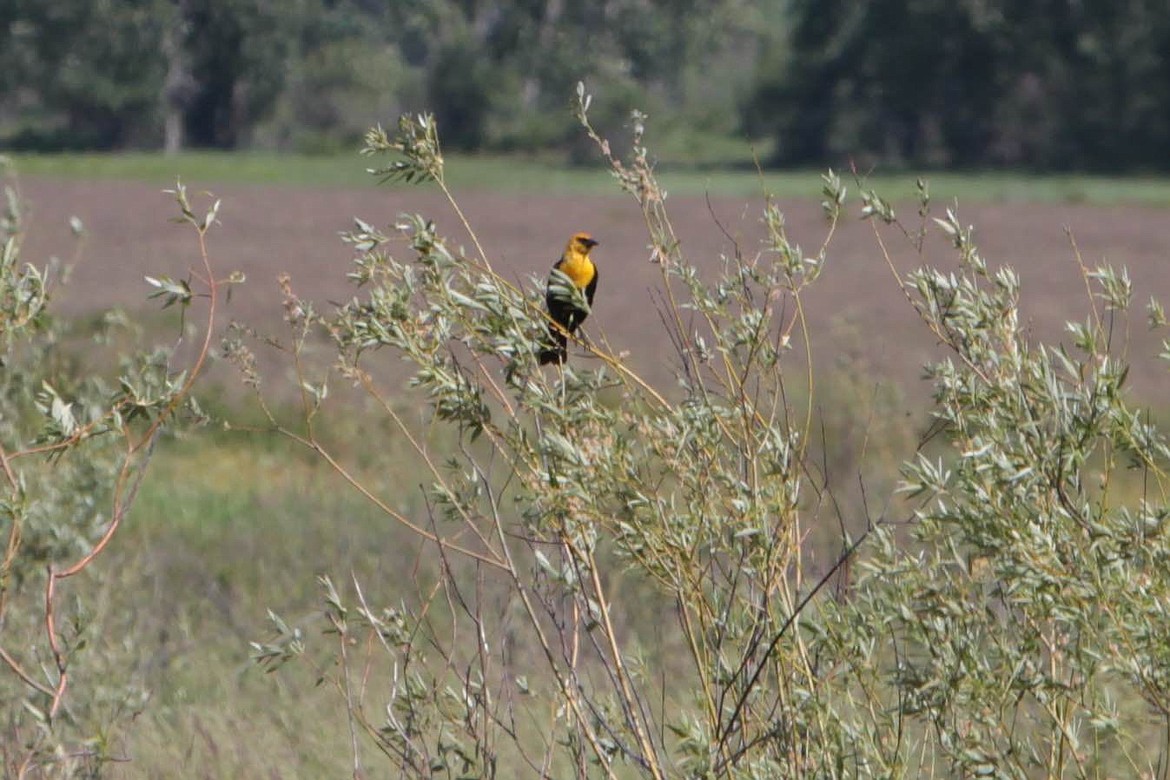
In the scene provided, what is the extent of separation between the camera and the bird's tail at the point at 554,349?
3.37 metres

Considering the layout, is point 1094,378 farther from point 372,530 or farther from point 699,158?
point 699,158

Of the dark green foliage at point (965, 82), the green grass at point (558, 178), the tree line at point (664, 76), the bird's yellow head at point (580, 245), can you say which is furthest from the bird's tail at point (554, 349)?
the dark green foliage at point (965, 82)

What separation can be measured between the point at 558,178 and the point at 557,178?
2cm

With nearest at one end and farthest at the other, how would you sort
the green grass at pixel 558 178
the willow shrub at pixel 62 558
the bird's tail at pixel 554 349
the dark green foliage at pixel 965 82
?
the bird's tail at pixel 554 349 < the willow shrub at pixel 62 558 < the green grass at pixel 558 178 < the dark green foliage at pixel 965 82

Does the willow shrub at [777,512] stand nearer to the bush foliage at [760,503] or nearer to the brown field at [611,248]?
the bush foliage at [760,503]

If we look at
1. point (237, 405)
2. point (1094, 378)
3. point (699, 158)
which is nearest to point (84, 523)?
point (1094, 378)

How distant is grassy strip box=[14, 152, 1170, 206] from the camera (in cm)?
3809

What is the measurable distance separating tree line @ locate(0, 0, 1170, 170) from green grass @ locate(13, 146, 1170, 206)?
2.46m

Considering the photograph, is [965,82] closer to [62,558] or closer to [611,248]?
[611,248]

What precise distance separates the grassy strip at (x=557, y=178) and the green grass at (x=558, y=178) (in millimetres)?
22

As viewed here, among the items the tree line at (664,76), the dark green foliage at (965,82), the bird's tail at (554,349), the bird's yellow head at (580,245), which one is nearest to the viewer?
the bird's tail at (554,349)

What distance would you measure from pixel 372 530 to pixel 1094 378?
684 cm

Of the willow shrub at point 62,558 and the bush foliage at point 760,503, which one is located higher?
the bush foliage at point 760,503

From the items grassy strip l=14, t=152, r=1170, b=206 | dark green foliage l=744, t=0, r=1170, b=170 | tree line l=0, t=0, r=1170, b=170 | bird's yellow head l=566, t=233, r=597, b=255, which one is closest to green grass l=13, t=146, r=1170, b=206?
grassy strip l=14, t=152, r=1170, b=206
